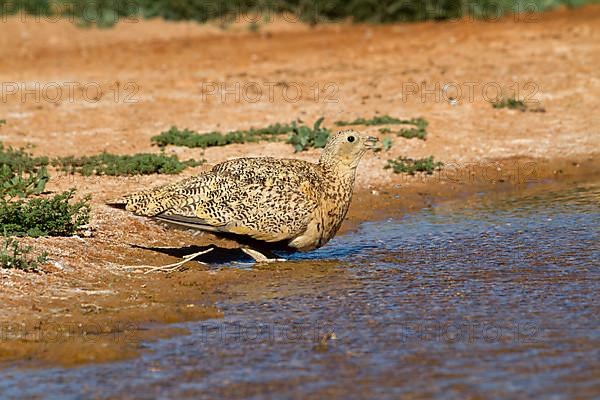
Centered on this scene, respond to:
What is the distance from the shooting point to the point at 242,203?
8.74 m

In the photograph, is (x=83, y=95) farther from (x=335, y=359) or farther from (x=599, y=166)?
(x=335, y=359)

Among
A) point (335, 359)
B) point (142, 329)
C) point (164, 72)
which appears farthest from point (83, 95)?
point (335, 359)

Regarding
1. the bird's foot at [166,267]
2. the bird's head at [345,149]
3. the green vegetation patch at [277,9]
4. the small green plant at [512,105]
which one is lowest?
the bird's foot at [166,267]

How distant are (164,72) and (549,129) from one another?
20.7 feet

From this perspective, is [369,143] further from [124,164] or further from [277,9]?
[277,9]

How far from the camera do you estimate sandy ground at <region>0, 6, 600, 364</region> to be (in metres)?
7.88

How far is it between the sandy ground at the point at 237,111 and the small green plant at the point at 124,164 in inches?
7.3

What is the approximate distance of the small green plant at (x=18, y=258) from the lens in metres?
8.05

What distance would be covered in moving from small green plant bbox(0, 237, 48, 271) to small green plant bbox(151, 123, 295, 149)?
497 centimetres

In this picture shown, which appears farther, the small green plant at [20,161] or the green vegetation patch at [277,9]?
the green vegetation patch at [277,9]

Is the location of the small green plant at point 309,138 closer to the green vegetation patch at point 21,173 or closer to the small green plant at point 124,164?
the small green plant at point 124,164

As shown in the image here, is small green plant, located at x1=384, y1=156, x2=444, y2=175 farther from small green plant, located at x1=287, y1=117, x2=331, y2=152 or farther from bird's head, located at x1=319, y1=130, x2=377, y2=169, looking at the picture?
bird's head, located at x1=319, y1=130, x2=377, y2=169

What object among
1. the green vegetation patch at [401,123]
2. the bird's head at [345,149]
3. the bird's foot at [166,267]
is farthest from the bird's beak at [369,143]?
the green vegetation patch at [401,123]

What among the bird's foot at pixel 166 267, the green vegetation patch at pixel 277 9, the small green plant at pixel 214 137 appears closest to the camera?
the bird's foot at pixel 166 267
